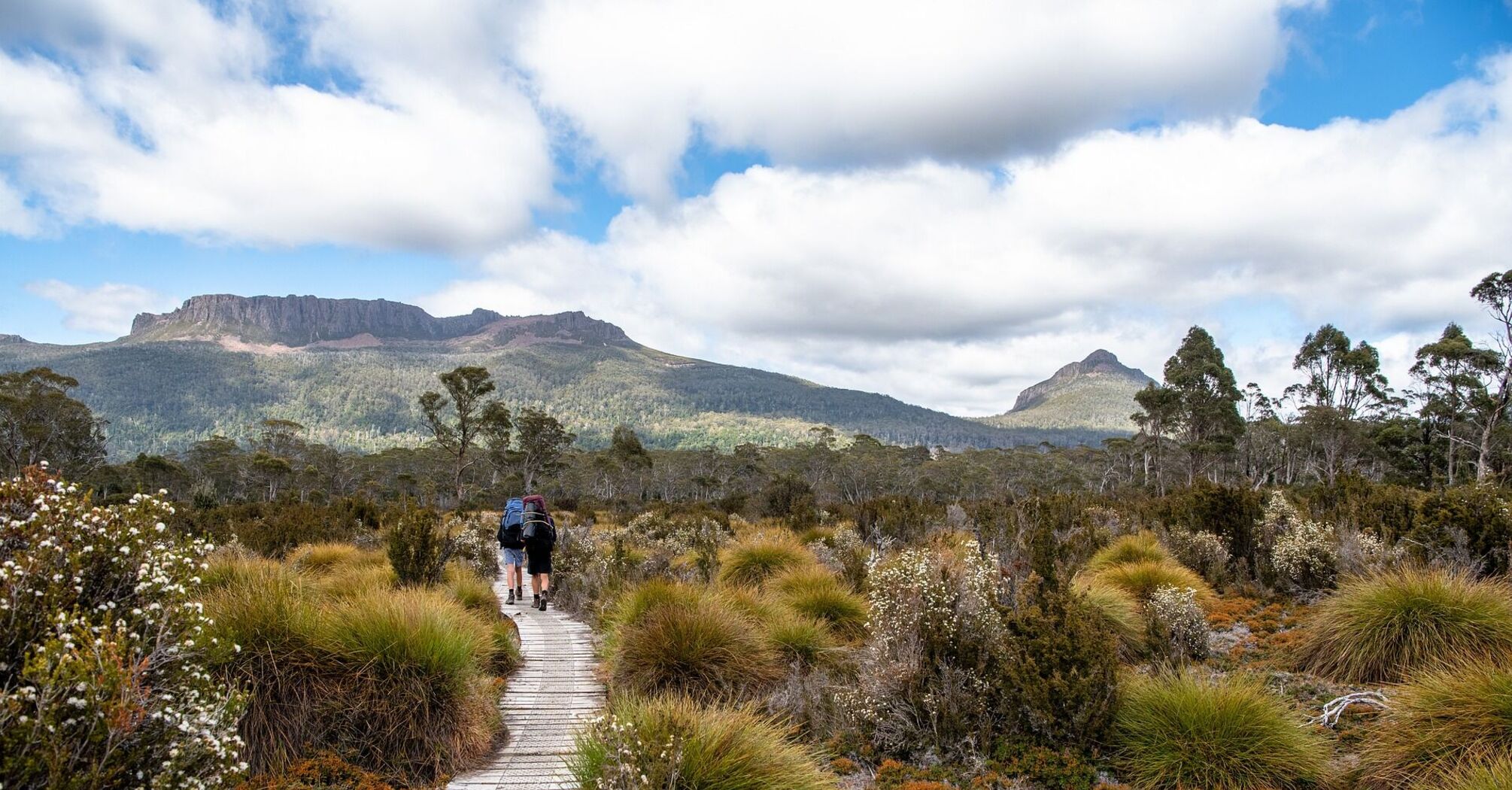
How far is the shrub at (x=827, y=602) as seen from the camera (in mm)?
8781

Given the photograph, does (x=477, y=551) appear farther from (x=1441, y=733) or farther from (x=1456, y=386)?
(x=1456, y=386)

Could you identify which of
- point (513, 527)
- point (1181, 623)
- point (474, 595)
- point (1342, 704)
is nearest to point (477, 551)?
point (513, 527)

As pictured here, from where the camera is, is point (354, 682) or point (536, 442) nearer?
point (354, 682)

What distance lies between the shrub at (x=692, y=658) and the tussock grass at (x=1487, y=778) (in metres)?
4.81

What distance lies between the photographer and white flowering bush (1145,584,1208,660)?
738cm

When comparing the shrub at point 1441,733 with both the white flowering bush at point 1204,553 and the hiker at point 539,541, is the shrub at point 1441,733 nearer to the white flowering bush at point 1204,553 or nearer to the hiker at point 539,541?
the white flowering bush at point 1204,553

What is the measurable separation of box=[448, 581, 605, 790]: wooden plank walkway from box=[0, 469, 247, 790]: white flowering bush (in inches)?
92.5

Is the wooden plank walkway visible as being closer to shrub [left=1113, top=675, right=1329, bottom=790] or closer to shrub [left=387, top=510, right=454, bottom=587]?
shrub [left=387, top=510, right=454, bottom=587]

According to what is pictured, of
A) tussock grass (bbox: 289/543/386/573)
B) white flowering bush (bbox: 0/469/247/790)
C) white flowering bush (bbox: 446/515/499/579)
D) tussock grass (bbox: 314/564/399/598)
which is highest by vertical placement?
white flowering bush (bbox: 0/469/247/790)

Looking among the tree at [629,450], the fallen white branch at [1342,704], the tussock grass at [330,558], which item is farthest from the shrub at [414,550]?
the tree at [629,450]

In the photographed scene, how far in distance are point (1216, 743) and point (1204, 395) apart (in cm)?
4185

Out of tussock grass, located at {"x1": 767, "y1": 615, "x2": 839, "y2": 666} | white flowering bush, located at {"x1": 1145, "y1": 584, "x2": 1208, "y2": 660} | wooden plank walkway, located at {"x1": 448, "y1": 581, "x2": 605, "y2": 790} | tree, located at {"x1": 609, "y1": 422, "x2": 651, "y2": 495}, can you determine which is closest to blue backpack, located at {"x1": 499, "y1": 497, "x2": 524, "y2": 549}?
wooden plank walkway, located at {"x1": 448, "y1": 581, "x2": 605, "y2": 790}

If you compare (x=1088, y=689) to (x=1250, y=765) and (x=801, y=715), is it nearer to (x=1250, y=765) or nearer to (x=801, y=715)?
(x=1250, y=765)

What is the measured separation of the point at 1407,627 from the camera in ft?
21.4
